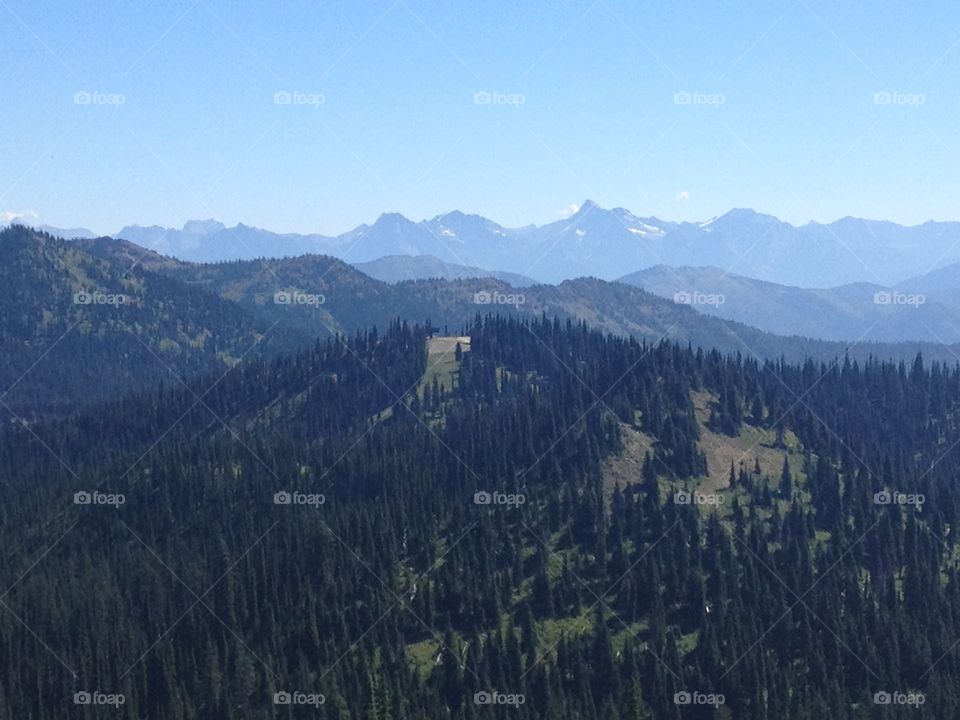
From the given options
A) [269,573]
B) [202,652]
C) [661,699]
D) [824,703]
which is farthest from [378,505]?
[824,703]

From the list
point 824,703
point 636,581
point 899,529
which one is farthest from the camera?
point 899,529

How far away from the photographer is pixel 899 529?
184000 millimetres

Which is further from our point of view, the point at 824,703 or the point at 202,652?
the point at 202,652

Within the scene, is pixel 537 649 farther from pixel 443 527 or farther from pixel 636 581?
pixel 443 527

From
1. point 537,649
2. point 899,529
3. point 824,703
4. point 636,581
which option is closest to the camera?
point 824,703

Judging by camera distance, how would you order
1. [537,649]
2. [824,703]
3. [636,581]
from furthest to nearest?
[636,581]
[537,649]
[824,703]

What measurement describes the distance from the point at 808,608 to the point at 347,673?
245ft

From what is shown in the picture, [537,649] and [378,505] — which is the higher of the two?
[378,505]

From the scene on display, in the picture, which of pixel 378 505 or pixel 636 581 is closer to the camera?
pixel 636 581

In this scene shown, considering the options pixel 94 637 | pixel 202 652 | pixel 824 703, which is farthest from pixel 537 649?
pixel 94 637

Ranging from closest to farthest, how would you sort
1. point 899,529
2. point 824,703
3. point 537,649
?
1. point 824,703
2. point 537,649
3. point 899,529

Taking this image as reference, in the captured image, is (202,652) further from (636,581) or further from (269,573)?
(636,581)

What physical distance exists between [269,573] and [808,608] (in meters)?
90.3

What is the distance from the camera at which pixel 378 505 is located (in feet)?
636
